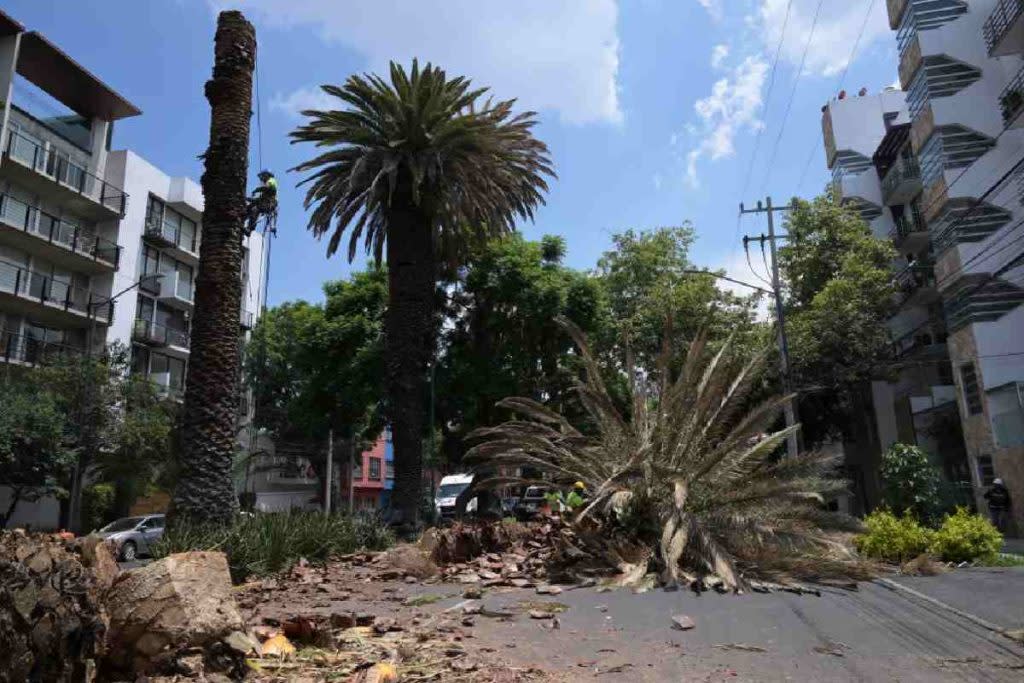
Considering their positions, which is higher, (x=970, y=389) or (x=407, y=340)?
(x=407, y=340)

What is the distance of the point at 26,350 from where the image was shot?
32719 mm

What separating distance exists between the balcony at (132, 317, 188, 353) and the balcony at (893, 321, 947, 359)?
114 feet

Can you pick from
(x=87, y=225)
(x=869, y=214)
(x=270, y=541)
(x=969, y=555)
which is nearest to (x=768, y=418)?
(x=969, y=555)

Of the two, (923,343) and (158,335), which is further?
(158,335)

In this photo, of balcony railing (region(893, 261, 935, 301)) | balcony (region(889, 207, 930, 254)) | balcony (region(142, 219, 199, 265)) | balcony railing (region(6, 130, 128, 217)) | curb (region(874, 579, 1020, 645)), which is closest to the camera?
curb (region(874, 579, 1020, 645))

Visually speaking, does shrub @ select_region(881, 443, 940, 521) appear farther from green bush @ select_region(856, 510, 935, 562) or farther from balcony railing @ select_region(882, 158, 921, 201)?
balcony railing @ select_region(882, 158, 921, 201)

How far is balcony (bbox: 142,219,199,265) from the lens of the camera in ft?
130

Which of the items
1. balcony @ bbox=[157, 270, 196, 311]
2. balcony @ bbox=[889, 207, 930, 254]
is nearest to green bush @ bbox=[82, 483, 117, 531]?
balcony @ bbox=[157, 270, 196, 311]

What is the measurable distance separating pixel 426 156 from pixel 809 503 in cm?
1282

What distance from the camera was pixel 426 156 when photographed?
64.4ft

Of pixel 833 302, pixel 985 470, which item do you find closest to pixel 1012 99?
pixel 833 302

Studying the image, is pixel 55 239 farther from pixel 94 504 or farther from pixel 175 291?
pixel 94 504

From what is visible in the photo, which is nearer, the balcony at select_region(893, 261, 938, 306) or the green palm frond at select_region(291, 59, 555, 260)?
the green palm frond at select_region(291, 59, 555, 260)

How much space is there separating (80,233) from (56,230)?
1385 millimetres
